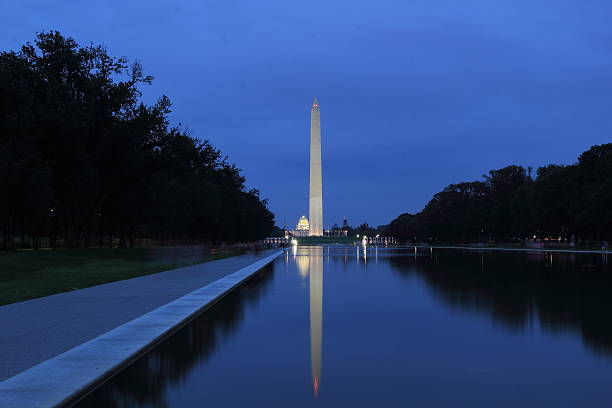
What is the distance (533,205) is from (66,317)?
8737cm

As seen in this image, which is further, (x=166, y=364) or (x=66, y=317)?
(x=66, y=317)

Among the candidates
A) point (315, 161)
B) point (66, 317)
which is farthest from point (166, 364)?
point (315, 161)

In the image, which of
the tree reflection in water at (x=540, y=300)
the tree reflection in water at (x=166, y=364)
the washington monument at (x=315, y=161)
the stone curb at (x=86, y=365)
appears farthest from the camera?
the washington monument at (x=315, y=161)

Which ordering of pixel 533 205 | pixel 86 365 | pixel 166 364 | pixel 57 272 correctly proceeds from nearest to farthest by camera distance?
pixel 86 365
pixel 166 364
pixel 57 272
pixel 533 205

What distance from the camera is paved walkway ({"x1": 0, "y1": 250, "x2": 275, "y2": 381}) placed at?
30.8 ft

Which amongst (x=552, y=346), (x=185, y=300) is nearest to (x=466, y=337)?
(x=552, y=346)

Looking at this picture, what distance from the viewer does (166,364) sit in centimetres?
909

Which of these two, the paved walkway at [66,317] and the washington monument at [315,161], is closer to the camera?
the paved walkway at [66,317]

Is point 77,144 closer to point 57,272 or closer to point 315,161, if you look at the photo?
point 57,272

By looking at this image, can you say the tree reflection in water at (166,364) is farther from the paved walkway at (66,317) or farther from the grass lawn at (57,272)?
the grass lawn at (57,272)

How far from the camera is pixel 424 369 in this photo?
866 cm

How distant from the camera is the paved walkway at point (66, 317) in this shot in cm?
938

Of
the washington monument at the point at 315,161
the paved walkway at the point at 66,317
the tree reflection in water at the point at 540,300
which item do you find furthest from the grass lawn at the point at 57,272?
the washington monument at the point at 315,161

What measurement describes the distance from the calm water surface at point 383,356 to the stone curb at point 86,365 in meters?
0.20
